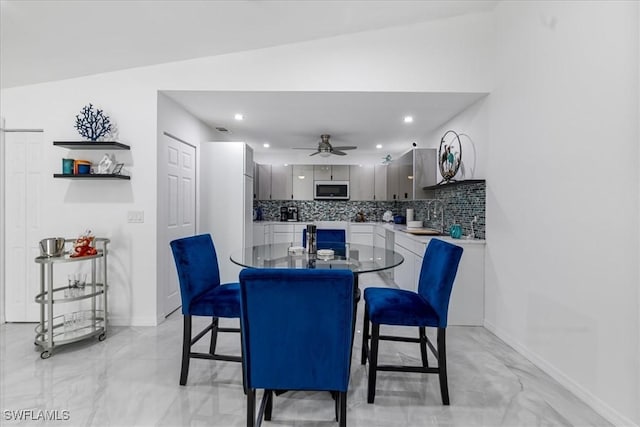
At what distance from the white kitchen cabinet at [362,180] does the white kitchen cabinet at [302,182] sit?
0.85 meters

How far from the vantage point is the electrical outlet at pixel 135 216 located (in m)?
3.03

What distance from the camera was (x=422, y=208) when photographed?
5.12 m

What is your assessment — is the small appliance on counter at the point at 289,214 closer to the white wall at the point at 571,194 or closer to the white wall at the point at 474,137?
the white wall at the point at 474,137

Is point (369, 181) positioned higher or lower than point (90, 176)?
higher

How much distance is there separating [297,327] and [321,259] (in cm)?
84

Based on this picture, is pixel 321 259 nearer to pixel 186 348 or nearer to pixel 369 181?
pixel 186 348

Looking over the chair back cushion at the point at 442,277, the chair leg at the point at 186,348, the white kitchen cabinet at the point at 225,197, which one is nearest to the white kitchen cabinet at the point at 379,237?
the white kitchen cabinet at the point at 225,197

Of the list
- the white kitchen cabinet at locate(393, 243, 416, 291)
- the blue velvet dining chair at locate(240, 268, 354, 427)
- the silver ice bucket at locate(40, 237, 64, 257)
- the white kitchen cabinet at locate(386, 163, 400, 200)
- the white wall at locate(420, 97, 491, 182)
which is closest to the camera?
the blue velvet dining chair at locate(240, 268, 354, 427)

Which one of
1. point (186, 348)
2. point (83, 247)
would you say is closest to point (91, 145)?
point (83, 247)

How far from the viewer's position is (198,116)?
12.9ft

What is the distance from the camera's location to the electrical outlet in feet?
9.93

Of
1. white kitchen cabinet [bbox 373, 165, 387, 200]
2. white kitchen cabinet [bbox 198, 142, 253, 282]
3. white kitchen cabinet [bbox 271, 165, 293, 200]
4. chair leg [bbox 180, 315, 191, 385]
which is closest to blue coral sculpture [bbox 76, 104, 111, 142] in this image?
white kitchen cabinet [bbox 198, 142, 253, 282]

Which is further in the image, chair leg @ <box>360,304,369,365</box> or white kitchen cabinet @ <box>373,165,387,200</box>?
white kitchen cabinet @ <box>373,165,387,200</box>

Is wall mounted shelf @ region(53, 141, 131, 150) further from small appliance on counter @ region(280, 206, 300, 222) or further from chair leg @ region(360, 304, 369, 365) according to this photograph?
small appliance on counter @ region(280, 206, 300, 222)
